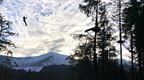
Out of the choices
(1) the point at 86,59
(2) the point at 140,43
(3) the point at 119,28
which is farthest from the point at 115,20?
(1) the point at 86,59

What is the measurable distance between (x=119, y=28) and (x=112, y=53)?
581 inches

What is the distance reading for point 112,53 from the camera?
63.5 meters

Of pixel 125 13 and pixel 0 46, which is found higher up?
pixel 125 13

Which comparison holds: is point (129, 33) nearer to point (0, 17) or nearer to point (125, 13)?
point (125, 13)

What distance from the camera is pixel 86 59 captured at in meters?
69.5

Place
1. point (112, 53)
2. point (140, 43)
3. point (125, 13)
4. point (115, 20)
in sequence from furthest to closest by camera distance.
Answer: point (112, 53)
point (115, 20)
point (125, 13)
point (140, 43)

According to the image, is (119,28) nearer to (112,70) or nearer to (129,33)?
(129,33)

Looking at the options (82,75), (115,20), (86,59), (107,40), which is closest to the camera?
(115,20)

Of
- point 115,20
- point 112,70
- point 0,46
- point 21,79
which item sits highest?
point 115,20

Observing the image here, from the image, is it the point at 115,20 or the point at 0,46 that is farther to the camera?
the point at 115,20

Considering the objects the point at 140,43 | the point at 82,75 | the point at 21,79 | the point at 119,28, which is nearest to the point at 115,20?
the point at 119,28

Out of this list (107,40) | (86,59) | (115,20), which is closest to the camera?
(115,20)

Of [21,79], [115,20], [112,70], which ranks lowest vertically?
[21,79]

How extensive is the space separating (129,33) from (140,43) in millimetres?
9644
